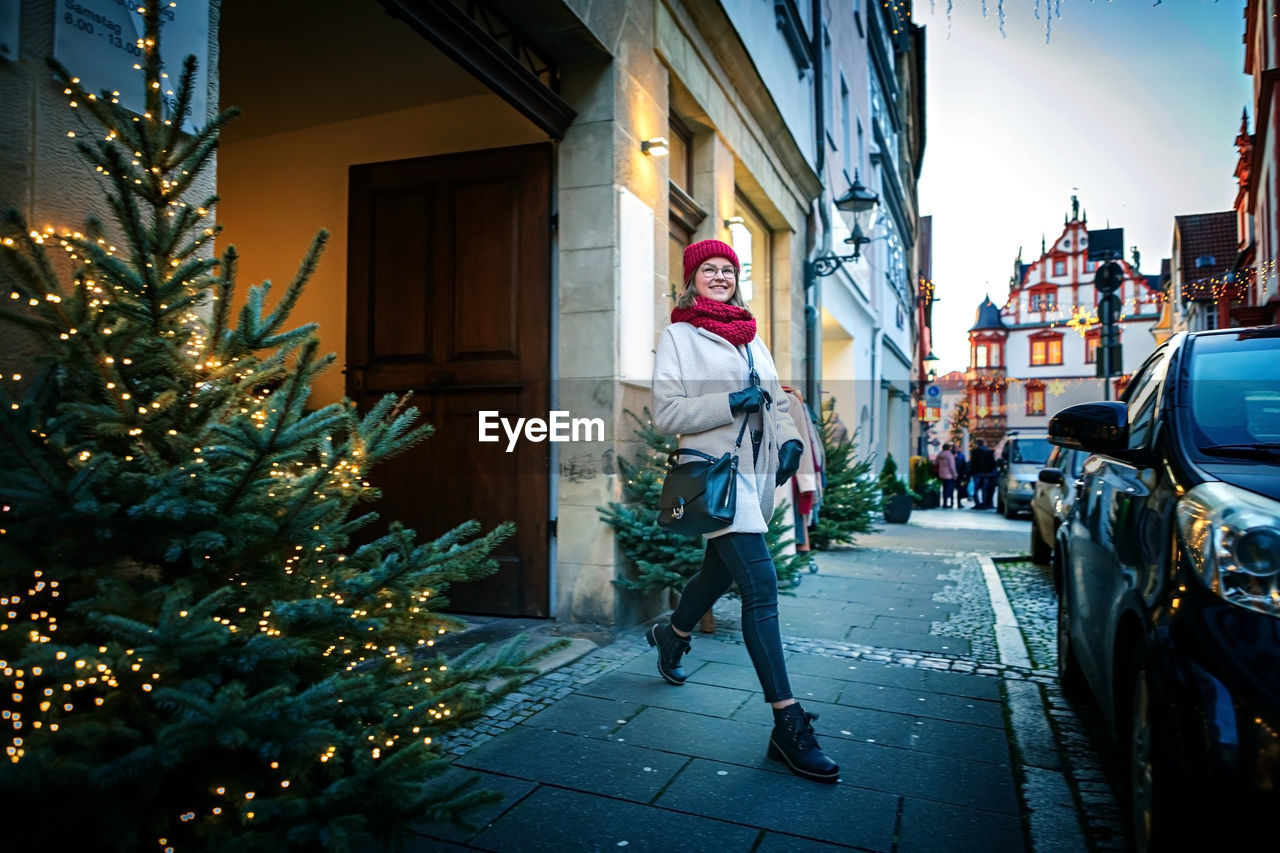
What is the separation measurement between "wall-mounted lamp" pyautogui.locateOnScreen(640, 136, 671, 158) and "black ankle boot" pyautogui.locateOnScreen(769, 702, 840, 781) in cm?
428

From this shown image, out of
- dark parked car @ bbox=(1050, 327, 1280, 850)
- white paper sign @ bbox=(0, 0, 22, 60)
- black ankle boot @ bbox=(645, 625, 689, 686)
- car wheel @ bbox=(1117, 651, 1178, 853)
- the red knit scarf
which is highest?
white paper sign @ bbox=(0, 0, 22, 60)

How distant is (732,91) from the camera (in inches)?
342

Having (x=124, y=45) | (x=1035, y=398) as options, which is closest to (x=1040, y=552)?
(x=124, y=45)

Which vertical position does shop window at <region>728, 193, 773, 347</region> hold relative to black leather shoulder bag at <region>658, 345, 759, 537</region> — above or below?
above

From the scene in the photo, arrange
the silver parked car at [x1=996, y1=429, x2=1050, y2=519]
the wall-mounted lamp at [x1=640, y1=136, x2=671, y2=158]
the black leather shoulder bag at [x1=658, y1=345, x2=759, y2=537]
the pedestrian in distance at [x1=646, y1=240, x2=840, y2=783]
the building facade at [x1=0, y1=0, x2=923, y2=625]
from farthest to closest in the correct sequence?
1. the silver parked car at [x1=996, y1=429, x2=1050, y2=519]
2. the wall-mounted lamp at [x1=640, y1=136, x2=671, y2=158]
3. the building facade at [x1=0, y1=0, x2=923, y2=625]
4. the black leather shoulder bag at [x1=658, y1=345, x2=759, y2=537]
5. the pedestrian in distance at [x1=646, y1=240, x2=840, y2=783]

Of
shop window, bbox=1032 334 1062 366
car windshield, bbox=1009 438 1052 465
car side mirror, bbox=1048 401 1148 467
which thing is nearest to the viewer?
car side mirror, bbox=1048 401 1148 467

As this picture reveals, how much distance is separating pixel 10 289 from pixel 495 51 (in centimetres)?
344

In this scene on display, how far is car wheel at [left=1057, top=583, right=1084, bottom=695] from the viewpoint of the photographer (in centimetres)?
399

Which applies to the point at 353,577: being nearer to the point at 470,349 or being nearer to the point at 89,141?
the point at 89,141

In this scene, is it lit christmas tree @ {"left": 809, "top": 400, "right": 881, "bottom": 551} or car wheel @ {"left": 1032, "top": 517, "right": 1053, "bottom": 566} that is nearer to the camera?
car wheel @ {"left": 1032, "top": 517, "right": 1053, "bottom": 566}

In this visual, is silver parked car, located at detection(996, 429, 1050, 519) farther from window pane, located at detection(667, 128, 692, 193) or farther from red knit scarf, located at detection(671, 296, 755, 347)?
red knit scarf, located at detection(671, 296, 755, 347)

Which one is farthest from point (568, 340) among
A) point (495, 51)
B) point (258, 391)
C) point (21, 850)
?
point (21, 850)

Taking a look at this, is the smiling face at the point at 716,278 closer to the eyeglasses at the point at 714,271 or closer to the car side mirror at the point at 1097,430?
the eyeglasses at the point at 714,271

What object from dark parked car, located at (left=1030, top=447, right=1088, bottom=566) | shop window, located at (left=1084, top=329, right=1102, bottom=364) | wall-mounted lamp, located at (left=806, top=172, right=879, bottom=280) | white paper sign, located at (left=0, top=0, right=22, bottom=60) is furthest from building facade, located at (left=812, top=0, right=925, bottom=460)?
shop window, located at (left=1084, top=329, right=1102, bottom=364)
